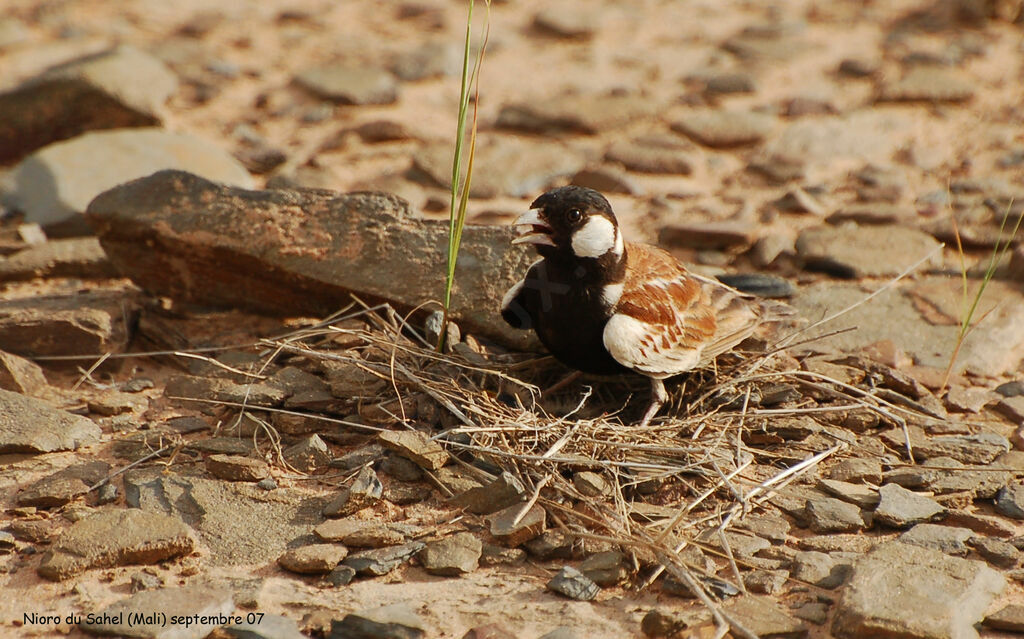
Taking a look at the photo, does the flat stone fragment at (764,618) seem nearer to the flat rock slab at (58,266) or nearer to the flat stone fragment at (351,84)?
the flat rock slab at (58,266)

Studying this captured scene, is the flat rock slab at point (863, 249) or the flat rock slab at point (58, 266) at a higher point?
the flat rock slab at point (863, 249)

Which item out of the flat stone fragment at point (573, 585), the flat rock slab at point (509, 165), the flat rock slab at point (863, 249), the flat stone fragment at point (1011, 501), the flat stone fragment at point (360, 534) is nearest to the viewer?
the flat stone fragment at point (573, 585)

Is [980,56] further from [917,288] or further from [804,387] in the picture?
[804,387]

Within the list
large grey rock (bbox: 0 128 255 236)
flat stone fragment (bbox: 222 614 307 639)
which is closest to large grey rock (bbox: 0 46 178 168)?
large grey rock (bbox: 0 128 255 236)

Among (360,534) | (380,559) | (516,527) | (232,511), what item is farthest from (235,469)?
(516,527)

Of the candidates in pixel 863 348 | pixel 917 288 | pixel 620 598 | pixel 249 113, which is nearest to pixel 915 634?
pixel 620 598

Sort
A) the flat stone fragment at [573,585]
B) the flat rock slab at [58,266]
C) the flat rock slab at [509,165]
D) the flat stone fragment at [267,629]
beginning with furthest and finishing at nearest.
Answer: the flat rock slab at [509,165] → the flat rock slab at [58,266] → the flat stone fragment at [573,585] → the flat stone fragment at [267,629]

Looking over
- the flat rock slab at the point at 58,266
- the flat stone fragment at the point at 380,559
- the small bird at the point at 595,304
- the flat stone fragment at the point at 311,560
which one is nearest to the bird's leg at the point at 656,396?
the small bird at the point at 595,304

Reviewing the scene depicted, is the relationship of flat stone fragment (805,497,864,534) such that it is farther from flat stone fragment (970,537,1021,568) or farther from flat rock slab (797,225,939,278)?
flat rock slab (797,225,939,278)
